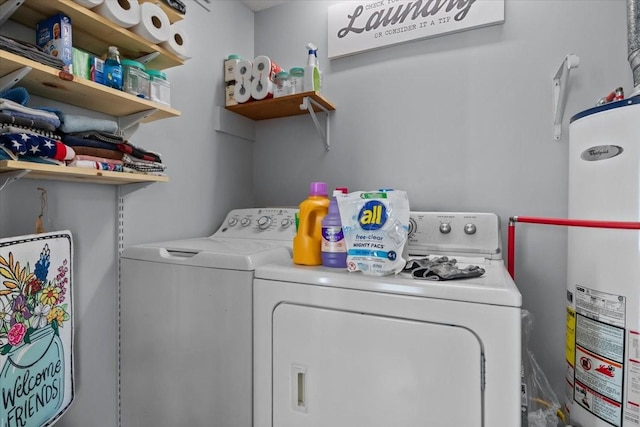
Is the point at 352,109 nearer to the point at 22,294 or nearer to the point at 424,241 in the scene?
the point at 424,241

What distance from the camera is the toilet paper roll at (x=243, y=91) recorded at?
6.86 feet

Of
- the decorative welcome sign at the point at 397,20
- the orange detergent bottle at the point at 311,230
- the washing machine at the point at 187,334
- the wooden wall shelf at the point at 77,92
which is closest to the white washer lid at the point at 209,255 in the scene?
the washing machine at the point at 187,334

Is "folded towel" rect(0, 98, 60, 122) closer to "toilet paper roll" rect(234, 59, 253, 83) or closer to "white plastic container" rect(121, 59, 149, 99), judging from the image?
"white plastic container" rect(121, 59, 149, 99)

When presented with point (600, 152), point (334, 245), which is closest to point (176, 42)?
point (334, 245)

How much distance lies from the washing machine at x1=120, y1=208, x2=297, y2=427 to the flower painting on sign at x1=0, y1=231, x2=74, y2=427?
241 mm

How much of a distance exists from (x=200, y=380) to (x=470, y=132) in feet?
5.96

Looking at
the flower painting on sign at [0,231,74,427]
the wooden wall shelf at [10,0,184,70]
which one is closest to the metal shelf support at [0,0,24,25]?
the wooden wall shelf at [10,0,184,70]

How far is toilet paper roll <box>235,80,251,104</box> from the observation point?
2092 mm

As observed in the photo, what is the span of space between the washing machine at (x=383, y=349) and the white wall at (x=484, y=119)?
2.36 feet

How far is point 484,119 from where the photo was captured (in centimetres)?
185

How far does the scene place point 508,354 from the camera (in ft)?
2.86

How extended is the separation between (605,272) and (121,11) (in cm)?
207

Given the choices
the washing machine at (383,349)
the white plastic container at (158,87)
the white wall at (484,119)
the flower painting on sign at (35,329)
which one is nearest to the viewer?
the washing machine at (383,349)

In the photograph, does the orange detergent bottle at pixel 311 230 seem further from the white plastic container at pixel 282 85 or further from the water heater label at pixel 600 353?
the water heater label at pixel 600 353
